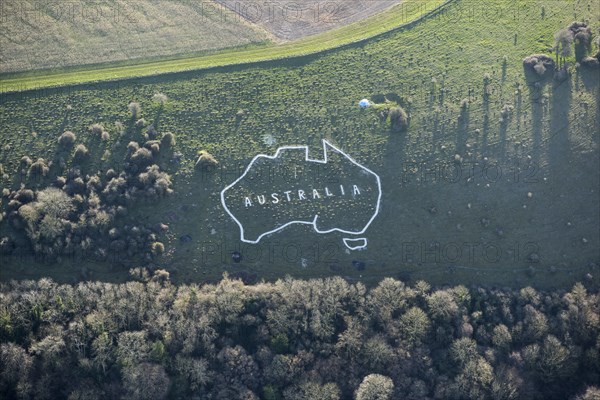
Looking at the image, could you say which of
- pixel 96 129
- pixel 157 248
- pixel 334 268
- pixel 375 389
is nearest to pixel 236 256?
pixel 157 248

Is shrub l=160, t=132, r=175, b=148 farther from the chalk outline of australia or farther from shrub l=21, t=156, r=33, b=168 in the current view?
shrub l=21, t=156, r=33, b=168

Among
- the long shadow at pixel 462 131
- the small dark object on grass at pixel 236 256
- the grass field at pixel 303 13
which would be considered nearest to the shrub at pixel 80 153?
the small dark object on grass at pixel 236 256

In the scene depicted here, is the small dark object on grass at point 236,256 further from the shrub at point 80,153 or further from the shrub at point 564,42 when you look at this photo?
the shrub at point 564,42

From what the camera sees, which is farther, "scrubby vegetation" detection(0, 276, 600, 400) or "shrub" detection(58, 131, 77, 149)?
"shrub" detection(58, 131, 77, 149)


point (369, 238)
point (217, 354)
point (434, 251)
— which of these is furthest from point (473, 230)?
point (217, 354)

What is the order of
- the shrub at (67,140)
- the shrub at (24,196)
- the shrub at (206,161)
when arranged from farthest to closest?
the shrub at (67,140), the shrub at (206,161), the shrub at (24,196)

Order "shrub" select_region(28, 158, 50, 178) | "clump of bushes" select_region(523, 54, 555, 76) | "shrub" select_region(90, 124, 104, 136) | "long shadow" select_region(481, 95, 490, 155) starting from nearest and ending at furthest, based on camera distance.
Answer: "shrub" select_region(28, 158, 50, 178), "long shadow" select_region(481, 95, 490, 155), "shrub" select_region(90, 124, 104, 136), "clump of bushes" select_region(523, 54, 555, 76)

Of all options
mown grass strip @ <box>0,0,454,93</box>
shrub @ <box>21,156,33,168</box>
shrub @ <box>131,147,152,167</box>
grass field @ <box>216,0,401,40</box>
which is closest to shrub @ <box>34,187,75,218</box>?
shrub @ <box>21,156,33,168</box>

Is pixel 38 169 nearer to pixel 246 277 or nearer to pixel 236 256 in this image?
pixel 236 256
